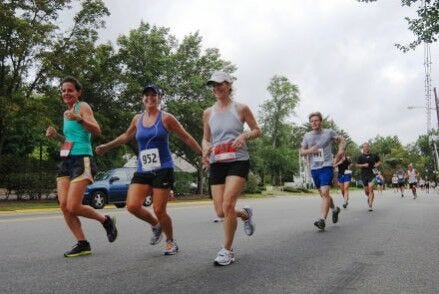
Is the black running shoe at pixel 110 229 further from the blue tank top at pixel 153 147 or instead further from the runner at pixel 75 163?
the blue tank top at pixel 153 147

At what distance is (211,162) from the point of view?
5672 millimetres

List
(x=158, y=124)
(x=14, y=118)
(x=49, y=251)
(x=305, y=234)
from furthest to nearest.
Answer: (x=14, y=118)
(x=305, y=234)
(x=49, y=251)
(x=158, y=124)

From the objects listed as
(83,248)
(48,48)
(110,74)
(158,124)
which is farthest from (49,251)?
(110,74)

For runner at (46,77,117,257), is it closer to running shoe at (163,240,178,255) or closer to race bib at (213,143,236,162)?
running shoe at (163,240,178,255)

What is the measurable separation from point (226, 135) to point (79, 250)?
6.88 feet

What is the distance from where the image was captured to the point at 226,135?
5613mm

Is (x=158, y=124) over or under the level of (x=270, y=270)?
over

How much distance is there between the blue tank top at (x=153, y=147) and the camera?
5.81 meters

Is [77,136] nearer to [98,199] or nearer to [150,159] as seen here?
[150,159]

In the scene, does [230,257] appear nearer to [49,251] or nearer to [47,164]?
[49,251]

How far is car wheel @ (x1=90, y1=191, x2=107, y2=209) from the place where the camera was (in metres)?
19.3

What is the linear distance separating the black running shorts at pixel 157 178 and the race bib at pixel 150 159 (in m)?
0.06

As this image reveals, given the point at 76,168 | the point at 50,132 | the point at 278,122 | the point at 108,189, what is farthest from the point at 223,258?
the point at 278,122

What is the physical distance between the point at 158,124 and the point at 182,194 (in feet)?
101
